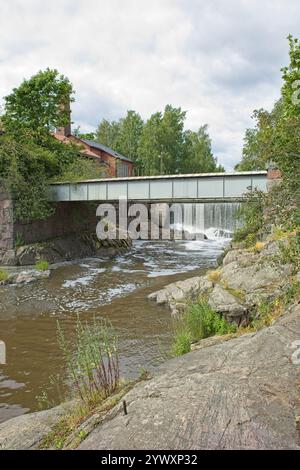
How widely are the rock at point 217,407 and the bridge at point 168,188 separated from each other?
13791 millimetres

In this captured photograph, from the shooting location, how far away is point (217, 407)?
4129mm

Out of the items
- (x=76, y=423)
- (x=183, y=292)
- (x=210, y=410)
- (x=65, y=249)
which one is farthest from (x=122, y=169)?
(x=210, y=410)

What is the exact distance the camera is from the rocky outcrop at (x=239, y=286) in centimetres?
999

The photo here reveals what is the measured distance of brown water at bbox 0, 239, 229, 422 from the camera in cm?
852

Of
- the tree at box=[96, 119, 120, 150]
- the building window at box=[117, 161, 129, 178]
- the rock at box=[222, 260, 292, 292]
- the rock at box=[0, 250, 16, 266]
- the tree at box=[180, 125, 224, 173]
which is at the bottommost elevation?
→ the rock at box=[0, 250, 16, 266]

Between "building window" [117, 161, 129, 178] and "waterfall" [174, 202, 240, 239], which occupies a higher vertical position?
"building window" [117, 161, 129, 178]

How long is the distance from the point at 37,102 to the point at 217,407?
2960cm

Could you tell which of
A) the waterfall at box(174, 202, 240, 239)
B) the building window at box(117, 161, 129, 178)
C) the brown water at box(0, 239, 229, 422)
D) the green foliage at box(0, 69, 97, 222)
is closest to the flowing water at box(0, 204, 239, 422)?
the brown water at box(0, 239, 229, 422)

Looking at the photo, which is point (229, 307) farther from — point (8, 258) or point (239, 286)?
point (8, 258)

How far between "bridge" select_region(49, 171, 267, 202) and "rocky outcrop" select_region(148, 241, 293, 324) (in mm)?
5858

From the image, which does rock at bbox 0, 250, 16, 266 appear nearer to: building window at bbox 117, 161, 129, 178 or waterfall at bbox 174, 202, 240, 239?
waterfall at bbox 174, 202, 240, 239

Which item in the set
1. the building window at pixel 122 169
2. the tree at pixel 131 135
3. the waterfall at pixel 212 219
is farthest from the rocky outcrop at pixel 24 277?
the tree at pixel 131 135

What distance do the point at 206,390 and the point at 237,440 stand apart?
3.01ft
